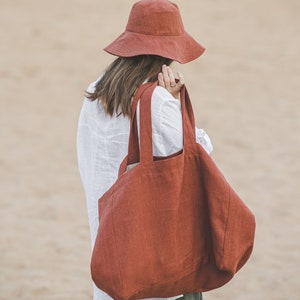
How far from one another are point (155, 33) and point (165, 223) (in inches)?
25.4

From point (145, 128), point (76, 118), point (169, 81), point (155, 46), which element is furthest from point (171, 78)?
point (76, 118)

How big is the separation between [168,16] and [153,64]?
0.55 feet

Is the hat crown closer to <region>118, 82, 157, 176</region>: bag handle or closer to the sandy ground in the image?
<region>118, 82, 157, 176</region>: bag handle

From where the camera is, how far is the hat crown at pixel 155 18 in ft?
9.67

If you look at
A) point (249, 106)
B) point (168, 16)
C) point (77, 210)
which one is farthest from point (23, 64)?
point (168, 16)

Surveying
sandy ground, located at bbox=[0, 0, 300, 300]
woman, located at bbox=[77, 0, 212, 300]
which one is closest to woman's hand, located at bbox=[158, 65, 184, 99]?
woman, located at bbox=[77, 0, 212, 300]

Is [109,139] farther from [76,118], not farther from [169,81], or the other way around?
[76,118]

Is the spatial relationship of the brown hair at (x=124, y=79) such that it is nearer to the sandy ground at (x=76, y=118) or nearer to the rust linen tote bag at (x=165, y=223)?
the rust linen tote bag at (x=165, y=223)

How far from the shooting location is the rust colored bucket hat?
9.57 ft

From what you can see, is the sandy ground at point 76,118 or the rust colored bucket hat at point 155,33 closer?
the rust colored bucket hat at point 155,33

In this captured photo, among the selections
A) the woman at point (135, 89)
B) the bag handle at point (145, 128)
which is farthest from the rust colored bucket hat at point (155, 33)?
the bag handle at point (145, 128)

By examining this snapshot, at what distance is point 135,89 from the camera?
2.86m

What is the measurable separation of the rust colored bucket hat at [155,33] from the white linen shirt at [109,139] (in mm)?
163

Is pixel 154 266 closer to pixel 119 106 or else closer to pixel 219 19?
pixel 119 106
